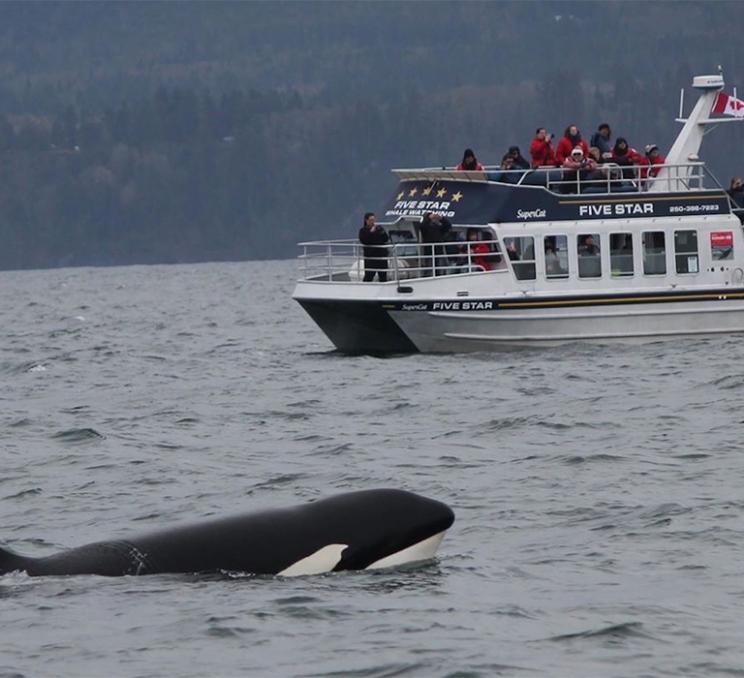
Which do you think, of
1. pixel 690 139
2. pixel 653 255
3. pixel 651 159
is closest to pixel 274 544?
pixel 653 255

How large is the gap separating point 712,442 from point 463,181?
13862mm

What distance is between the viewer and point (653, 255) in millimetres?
32875

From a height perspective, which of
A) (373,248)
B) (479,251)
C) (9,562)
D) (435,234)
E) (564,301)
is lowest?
(9,562)

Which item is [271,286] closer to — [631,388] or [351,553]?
[631,388]

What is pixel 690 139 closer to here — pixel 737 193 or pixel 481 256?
pixel 737 193

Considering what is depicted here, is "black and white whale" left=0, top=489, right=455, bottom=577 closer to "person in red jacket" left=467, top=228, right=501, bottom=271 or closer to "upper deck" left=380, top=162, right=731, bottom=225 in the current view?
"person in red jacket" left=467, top=228, right=501, bottom=271

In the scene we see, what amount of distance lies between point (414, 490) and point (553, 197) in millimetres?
15804

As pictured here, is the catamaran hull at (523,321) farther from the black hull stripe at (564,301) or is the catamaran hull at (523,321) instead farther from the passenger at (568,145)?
the passenger at (568,145)

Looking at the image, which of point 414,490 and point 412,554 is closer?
point 412,554

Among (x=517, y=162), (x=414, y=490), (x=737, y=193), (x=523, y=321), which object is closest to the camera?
(x=414, y=490)

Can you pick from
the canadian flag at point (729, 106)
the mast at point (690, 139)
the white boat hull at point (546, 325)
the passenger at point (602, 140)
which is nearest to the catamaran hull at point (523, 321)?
the white boat hull at point (546, 325)

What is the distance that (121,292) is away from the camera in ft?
297

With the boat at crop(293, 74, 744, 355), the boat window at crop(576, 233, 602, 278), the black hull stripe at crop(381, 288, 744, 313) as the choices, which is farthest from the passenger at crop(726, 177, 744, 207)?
the boat window at crop(576, 233, 602, 278)

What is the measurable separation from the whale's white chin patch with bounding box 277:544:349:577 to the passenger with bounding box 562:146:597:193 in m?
20.4
